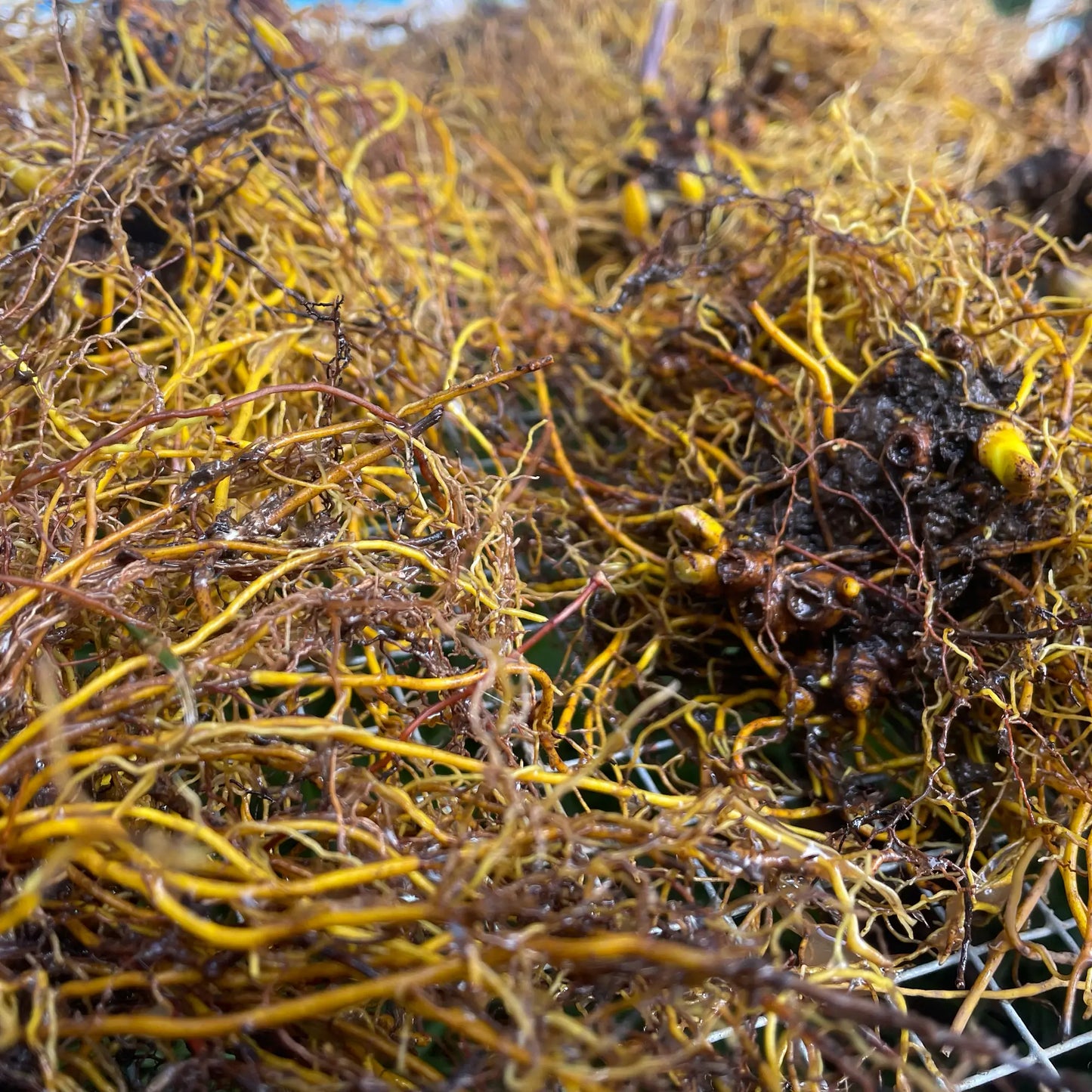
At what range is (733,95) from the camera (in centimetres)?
127

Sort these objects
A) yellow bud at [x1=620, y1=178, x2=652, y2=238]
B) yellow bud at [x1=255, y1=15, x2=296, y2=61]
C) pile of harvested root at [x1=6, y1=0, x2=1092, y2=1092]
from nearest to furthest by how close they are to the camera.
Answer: pile of harvested root at [x1=6, y1=0, x2=1092, y2=1092], yellow bud at [x1=255, y1=15, x2=296, y2=61], yellow bud at [x1=620, y1=178, x2=652, y2=238]

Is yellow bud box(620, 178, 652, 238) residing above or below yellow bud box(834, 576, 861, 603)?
above

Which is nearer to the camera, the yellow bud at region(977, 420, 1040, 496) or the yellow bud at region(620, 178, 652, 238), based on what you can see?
the yellow bud at region(977, 420, 1040, 496)

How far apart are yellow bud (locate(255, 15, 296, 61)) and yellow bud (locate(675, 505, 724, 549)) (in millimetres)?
745

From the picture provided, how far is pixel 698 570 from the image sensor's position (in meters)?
0.68

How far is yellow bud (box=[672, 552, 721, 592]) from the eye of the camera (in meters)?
0.68

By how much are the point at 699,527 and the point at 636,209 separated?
0.58 meters

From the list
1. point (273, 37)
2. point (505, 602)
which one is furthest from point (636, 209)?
point (505, 602)

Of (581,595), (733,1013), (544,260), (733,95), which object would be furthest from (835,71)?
(733,1013)

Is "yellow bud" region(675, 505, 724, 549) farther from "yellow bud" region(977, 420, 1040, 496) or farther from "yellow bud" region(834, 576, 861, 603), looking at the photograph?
"yellow bud" region(977, 420, 1040, 496)

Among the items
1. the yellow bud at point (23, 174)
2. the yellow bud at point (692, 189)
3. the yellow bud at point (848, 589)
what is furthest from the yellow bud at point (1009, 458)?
the yellow bud at point (23, 174)

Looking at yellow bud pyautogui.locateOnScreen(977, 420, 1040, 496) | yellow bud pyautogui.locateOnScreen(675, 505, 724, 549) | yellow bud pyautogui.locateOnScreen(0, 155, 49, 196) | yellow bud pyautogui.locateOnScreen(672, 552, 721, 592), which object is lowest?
yellow bud pyautogui.locateOnScreen(672, 552, 721, 592)

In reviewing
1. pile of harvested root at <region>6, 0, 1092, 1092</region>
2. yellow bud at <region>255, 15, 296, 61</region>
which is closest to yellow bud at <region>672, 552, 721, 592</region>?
pile of harvested root at <region>6, 0, 1092, 1092</region>

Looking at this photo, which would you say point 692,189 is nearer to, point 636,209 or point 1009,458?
point 636,209
